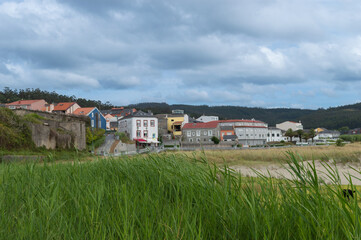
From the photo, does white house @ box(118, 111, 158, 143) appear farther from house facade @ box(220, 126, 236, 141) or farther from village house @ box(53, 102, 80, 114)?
house facade @ box(220, 126, 236, 141)

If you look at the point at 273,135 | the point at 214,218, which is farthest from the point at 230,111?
the point at 214,218

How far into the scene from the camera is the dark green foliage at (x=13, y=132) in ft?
53.2

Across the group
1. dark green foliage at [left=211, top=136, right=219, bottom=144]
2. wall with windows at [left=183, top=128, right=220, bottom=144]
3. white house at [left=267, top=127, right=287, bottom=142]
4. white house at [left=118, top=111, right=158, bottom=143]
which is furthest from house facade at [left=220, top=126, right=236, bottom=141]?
white house at [left=267, top=127, right=287, bottom=142]

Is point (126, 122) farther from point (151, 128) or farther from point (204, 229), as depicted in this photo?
point (204, 229)

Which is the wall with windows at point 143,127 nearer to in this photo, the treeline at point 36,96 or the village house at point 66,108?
the village house at point 66,108

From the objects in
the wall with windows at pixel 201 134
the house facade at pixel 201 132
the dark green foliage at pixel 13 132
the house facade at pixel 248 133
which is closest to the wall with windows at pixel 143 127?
the house facade at pixel 201 132

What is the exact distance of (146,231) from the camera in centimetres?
154

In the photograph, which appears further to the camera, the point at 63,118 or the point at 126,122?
the point at 126,122

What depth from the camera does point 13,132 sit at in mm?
16891

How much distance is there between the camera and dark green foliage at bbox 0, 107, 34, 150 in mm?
16203

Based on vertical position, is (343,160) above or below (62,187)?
below

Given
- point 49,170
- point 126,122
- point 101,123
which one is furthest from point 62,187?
point 126,122

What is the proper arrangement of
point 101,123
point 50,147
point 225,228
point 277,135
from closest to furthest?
point 225,228 < point 50,147 < point 101,123 < point 277,135

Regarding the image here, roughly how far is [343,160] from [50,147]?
18.6m
